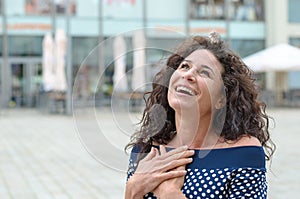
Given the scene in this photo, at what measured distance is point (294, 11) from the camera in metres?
28.6

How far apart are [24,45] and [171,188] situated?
25.6 meters

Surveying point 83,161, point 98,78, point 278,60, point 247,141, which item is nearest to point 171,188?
point 247,141

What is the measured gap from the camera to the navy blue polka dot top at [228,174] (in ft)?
5.10

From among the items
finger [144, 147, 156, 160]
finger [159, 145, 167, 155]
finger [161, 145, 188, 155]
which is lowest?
finger [144, 147, 156, 160]

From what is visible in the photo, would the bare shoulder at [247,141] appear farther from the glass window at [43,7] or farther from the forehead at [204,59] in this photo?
the glass window at [43,7]

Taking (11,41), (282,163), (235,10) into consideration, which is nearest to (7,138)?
(282,163)

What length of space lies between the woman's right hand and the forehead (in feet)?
0.77

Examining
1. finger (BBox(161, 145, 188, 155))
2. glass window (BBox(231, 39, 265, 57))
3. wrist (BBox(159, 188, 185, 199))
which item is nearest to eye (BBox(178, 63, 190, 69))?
finger (BBox(161, 145, 188, 155))

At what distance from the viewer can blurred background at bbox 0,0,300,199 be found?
1.92m

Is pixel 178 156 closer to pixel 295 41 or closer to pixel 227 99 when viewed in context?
pixel 227 99

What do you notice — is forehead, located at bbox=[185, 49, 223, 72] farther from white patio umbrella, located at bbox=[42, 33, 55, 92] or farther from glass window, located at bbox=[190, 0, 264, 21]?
glass window, located at bbox=[190, 0, 264, 21]

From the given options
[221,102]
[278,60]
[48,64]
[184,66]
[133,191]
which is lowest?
[48,64]

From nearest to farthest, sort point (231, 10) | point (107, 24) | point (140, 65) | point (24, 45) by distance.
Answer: point (140, 65)
point (24, 45)
point (107, 24)
point (231, 10)

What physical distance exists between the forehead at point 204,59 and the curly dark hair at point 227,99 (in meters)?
0.01
